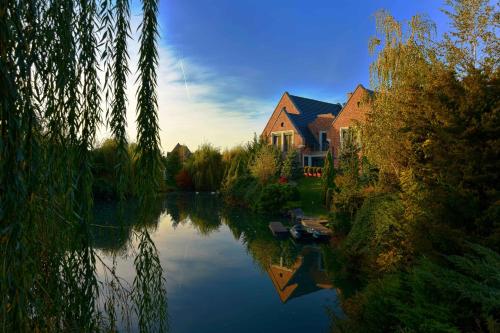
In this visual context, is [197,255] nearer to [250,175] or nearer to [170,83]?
[170,83]

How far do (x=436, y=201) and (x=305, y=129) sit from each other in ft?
94.3

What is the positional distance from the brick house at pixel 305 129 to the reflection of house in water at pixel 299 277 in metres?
18.9

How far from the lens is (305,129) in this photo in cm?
3356

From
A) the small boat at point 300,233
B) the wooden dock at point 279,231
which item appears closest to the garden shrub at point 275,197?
the wooden dock at point 279,231

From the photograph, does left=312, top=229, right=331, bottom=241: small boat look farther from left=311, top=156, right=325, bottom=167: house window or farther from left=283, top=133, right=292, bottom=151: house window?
left=283, top=133, right=292, bottom=151: house window

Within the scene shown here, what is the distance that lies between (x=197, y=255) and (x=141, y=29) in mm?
11039

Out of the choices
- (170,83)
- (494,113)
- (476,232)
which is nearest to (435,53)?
(494,113)

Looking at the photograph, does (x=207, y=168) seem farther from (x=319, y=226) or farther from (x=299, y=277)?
(x=299, y=277)

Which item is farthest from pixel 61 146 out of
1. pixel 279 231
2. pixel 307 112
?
pixel 307 112

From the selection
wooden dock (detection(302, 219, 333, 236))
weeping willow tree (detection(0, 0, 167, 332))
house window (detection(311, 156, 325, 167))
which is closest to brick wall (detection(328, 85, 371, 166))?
house window (detection(311, 156, 325, 167))

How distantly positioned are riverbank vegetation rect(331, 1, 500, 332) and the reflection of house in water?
1.10 metres

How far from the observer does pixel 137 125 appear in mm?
2562

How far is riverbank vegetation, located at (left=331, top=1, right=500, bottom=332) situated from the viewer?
12.8ft

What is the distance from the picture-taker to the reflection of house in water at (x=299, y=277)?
902 cm
